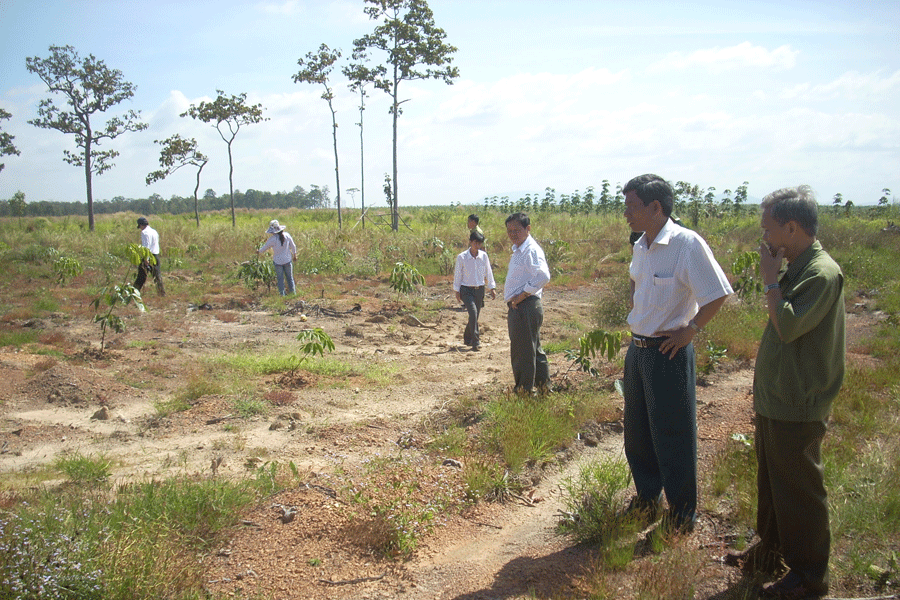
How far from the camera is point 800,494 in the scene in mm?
2555

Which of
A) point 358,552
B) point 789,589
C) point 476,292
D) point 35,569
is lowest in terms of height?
point 358,552

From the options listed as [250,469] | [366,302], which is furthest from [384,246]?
[250,469]

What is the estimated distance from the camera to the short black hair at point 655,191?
3088 millimetres

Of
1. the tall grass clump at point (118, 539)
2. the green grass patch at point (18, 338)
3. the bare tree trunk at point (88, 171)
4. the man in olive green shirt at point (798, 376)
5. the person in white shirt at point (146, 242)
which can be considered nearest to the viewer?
the man in olive green shirt at point (798, 376)

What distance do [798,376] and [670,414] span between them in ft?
A: 2.34

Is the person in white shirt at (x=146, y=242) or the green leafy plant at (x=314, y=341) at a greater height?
the person in white shirt at (x=146, y=242)

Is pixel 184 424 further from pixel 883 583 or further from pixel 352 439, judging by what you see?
pixel 883 583

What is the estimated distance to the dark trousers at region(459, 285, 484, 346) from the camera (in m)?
8.75

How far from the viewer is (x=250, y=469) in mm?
4609

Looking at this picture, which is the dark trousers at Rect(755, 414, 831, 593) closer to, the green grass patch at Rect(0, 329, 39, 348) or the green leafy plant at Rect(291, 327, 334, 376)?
the green leafy plant at Rect(291, 327, 334, 376)

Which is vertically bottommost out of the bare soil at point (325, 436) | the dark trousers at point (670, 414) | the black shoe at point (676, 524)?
the bare soil at point (325, 436)

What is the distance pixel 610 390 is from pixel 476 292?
2984mm

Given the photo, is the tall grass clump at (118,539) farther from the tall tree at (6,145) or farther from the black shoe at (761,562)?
the tall tree at (6,145)

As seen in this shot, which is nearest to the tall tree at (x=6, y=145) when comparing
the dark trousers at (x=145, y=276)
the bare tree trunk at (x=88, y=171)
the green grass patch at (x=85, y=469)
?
the bare tree trunk at (x=88, y=171)
